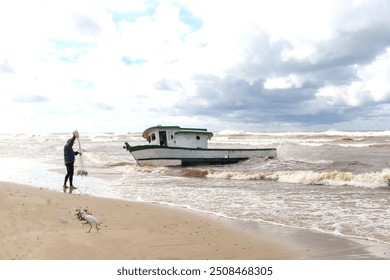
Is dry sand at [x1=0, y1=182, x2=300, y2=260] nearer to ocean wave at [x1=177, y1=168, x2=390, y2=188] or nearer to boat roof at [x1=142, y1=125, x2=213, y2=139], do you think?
ocean wave at [x1=177, y1=168, x2=390, y2=188]

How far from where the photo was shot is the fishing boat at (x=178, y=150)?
88.7 feet

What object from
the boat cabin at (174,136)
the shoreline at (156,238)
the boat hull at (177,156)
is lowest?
the shoreline at (156,238)

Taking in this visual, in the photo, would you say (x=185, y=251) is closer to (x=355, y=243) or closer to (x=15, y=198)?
(x=355, y=243)

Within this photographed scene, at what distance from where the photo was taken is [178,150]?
2716 cm

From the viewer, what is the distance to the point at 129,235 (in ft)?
25.7

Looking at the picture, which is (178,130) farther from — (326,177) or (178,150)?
(326,177)

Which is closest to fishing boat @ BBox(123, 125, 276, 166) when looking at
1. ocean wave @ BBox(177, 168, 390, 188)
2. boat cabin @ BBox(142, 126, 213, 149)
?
boat cabin @ BBox(142, 126, 213, 149)

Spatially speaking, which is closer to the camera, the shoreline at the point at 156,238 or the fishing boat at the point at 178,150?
the shoreline at the point at 156,238

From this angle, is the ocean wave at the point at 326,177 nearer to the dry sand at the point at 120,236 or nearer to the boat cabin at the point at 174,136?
the boat cabin at the point at 174,136

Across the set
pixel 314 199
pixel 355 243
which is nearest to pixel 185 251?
pixel 355 243

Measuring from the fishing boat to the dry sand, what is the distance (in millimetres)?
16075

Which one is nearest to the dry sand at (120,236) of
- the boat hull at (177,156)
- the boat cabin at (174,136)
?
the boat hull at (177,156)

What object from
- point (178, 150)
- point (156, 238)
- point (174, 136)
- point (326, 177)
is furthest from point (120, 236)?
point (174, 136)

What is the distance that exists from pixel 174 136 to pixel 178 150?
1.20 meters
